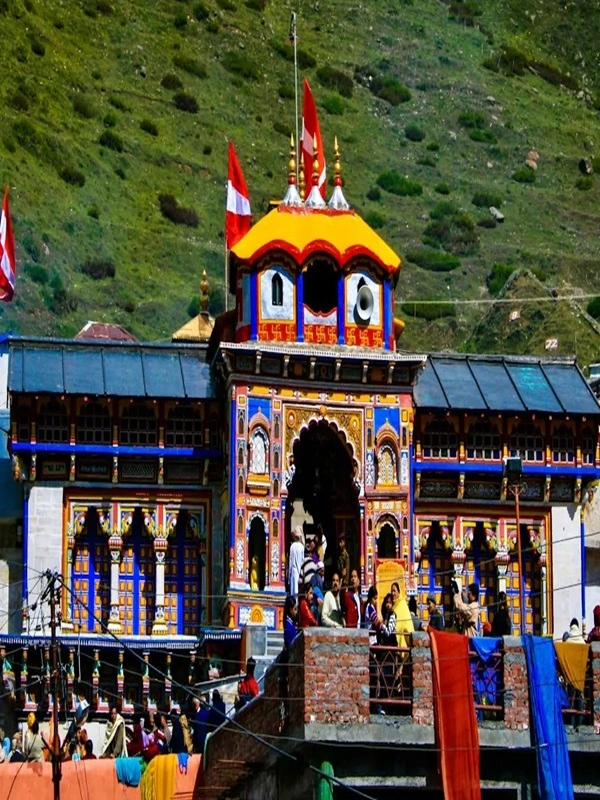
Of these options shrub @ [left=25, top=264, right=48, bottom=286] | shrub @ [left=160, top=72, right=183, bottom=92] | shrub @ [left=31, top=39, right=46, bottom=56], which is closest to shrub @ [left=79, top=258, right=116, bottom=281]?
shrub @ [left=25, top=264, right=48, bottom=286]

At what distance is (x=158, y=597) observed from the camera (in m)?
60.8

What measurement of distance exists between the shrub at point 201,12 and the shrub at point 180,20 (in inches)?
37.8

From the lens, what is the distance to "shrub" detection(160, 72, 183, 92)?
14962 centimetres

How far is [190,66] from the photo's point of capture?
152 meters

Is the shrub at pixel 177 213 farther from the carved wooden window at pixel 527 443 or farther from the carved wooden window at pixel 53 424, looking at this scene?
the carved wooden window at pixel 53 424

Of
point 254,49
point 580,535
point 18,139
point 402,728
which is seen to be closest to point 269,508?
point 580,535

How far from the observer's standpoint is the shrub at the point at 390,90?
156125 mm

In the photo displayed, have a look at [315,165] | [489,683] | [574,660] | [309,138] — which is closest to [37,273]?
[309,138]

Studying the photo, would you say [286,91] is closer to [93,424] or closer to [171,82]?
[171,82]

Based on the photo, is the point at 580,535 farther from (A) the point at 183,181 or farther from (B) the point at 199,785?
(A) the point at 183,181

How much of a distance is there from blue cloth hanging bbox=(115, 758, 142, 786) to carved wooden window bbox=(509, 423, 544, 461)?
55.3 feet

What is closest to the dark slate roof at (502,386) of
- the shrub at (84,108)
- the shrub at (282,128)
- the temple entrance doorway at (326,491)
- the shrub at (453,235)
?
the temple entrance doorway at (326,491)

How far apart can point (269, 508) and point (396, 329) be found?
572 centimetres

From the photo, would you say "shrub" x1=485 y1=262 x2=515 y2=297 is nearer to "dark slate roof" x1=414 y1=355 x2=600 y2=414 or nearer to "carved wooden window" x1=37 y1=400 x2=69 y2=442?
"dark slate roof" x1=414 y1=355 x2=600 y2=414
